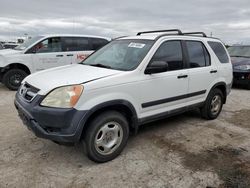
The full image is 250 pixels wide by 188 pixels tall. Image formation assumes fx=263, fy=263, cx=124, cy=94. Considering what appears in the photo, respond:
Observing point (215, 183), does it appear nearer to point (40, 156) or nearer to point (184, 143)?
point (184, 143)

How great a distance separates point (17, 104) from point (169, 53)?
2526mm

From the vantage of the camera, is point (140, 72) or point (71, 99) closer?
point (71, 99)

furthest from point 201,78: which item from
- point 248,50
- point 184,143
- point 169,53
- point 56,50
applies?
point 248,50

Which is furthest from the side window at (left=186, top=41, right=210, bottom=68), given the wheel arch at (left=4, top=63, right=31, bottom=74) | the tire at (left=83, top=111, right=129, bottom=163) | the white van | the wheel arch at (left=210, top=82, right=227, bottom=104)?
the wheel arch at (left=4, top=63, right=31, bottom=74)

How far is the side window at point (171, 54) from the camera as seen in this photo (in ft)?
13.9

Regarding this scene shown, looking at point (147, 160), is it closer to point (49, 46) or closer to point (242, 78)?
point (49, 46)

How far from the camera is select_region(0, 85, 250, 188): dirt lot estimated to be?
10.5 ft

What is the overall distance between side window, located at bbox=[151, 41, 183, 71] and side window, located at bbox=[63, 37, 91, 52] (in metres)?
5.55

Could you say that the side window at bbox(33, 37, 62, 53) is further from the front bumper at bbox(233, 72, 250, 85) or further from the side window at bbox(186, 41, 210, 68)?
the front bumper at bbox(233, 72, 250, 85)

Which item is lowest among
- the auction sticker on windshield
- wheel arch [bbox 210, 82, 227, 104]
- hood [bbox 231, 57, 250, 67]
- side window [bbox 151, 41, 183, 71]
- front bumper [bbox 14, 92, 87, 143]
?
front bumper [bbox 14, 92, 87, 143]

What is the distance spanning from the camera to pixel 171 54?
4.47m

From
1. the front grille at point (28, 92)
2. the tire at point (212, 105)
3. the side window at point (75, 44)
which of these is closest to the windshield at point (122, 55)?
the front grille at point (28, 92)

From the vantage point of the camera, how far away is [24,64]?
8.55m

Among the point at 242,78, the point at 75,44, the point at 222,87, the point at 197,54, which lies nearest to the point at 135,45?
the point at 197,54
